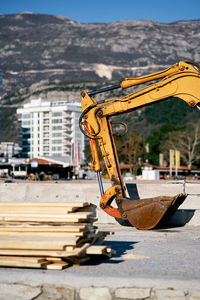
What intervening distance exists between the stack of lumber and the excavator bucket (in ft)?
16.0

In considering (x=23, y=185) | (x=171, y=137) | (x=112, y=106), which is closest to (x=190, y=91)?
(x=112, y=106)

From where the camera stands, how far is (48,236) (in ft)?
28.1

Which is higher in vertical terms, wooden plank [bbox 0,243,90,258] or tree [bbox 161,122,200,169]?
tree [bbox 161,122,200,169]

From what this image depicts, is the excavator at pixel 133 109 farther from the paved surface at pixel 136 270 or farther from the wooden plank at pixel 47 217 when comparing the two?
the wooden plank at pixel 47 217

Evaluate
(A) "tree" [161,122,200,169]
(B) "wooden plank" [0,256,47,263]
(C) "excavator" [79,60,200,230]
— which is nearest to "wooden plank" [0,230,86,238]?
(B) "wooden plank" [0,256,47,263]

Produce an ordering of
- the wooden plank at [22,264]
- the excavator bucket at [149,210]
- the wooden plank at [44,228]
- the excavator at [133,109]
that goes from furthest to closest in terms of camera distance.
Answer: the excavator at [133,109]
the excavator bucket at [149,210]
the wooden plank at [44,228]
the wooden plank at [22,264]

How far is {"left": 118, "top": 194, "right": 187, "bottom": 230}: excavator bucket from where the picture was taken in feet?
46.2

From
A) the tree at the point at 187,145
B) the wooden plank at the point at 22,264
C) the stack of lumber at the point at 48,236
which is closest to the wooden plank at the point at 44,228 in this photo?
the stack of lumber at the point at 48,236

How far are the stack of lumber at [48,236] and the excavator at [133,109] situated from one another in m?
5.15

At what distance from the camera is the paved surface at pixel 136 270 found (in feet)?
23.7

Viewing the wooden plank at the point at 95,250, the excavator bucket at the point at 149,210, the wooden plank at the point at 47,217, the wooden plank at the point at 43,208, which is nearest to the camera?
the wooden plank at the point at 95,250

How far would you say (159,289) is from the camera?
7.08 m

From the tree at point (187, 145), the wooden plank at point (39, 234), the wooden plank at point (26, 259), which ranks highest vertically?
the tree at point (187, 145)

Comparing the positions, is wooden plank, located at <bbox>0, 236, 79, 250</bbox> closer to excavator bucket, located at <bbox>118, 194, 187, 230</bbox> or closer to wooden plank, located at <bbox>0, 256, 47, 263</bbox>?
wooden plank, located at <bbox>0, 256, 47, 263</bbox>
